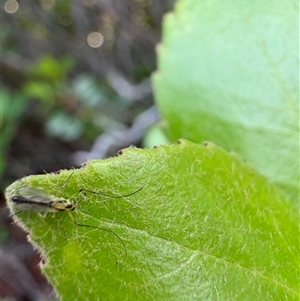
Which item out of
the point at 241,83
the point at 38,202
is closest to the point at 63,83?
the point at 241,83

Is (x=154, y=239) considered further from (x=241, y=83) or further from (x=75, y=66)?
(x=75, y=66)

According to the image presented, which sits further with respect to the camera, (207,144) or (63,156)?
(63,156)

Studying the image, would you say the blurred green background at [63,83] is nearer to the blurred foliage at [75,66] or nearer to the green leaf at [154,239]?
the blurred foliage at [75,66]

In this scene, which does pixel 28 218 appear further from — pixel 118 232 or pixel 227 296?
pixel 227 296

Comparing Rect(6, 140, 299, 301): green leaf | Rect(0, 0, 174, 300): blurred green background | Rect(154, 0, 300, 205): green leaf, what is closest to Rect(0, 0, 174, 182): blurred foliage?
Rect(0, 0, 174, 300): blurred green background

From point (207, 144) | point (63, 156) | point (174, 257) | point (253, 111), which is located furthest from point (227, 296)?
point (63, 156)

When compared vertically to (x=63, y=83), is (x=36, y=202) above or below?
above

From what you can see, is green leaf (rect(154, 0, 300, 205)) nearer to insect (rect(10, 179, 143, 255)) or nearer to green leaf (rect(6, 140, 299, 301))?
green leaf (rect(6, 140, 299, 301))
